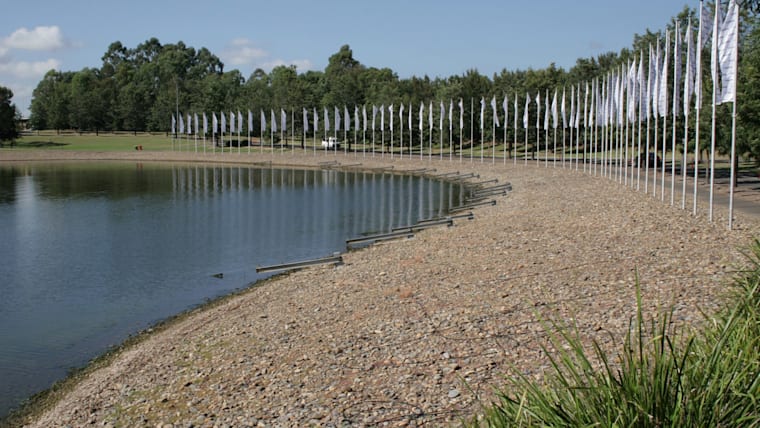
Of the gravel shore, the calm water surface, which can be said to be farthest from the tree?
the gravel shore

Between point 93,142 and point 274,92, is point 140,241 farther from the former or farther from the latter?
point 93,142

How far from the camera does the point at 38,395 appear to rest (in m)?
12.4

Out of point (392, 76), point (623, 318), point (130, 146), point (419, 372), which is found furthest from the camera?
point (392, 76)

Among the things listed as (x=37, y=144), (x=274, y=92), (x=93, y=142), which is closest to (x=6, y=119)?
(x=37, y=144)

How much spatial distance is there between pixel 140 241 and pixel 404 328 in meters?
19.9

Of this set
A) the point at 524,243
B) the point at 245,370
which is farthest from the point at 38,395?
the point at 524,243

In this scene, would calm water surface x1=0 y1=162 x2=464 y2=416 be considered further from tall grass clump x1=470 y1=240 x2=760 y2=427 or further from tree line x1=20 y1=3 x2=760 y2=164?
tree line x1=20 y1=3 x2=760 y2=164

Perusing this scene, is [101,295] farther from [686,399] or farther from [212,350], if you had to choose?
[686,399]

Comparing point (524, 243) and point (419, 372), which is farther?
point (524, 243)

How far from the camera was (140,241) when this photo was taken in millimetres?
29359

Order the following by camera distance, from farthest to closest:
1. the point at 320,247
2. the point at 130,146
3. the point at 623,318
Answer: the point at 130,146 → the point at 320,247 → the point at 623,318

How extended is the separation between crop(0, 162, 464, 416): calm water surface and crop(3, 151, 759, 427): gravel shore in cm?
191

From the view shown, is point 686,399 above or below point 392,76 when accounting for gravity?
below

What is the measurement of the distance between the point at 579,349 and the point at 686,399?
0.83 meters
